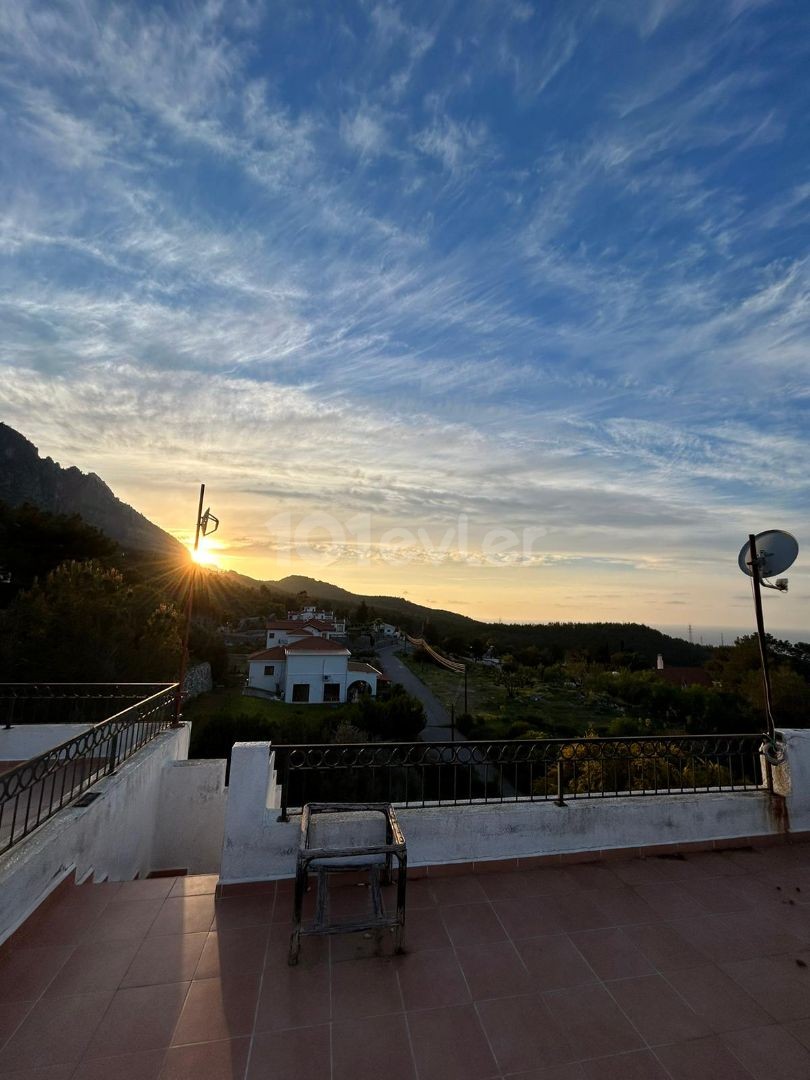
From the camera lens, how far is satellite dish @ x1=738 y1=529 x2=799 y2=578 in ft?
16.2

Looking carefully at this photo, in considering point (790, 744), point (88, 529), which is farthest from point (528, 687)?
point (790, 744)

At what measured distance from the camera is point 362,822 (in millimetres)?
3918

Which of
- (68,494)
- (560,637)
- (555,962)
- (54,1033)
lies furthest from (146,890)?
(68,494)

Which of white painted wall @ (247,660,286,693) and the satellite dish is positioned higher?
the satellite dish

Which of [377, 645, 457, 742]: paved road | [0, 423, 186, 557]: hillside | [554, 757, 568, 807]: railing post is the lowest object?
[377, 645, 457, 742]: paved road

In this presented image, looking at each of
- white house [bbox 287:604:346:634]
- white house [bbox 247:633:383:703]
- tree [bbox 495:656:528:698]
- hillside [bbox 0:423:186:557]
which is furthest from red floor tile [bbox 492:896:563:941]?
hillside [bbox 0:423:186:557]

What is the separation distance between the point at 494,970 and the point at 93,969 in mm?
2298

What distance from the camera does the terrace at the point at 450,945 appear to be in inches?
91.6

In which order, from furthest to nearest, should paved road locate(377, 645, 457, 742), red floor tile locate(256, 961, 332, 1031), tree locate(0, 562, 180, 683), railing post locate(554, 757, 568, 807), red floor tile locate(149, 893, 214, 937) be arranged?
paved road locate(377, 645, 457, 742)
tree locate(0, 562, 180, 683)
railing post locate(554, 757, 568, 807)
red floor tile locate(149, 893, 214, 937)
red floor tile locate(256, 961, 332, 1031)

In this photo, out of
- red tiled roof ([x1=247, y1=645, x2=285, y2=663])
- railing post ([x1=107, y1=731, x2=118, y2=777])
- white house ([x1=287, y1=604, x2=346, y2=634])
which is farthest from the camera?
white house ([x1=287, y1=604, x2=346, y2=634])

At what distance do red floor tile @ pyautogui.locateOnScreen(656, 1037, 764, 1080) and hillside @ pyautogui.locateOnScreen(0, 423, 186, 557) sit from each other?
52940mm

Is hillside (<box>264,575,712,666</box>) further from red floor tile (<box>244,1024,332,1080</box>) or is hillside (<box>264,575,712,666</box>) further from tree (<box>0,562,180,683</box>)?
red floor tile (<box>244,1024,332,1080</box>)

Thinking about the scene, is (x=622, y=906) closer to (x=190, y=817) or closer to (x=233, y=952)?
(x=233, y=952)

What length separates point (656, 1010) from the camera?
2.60 m
